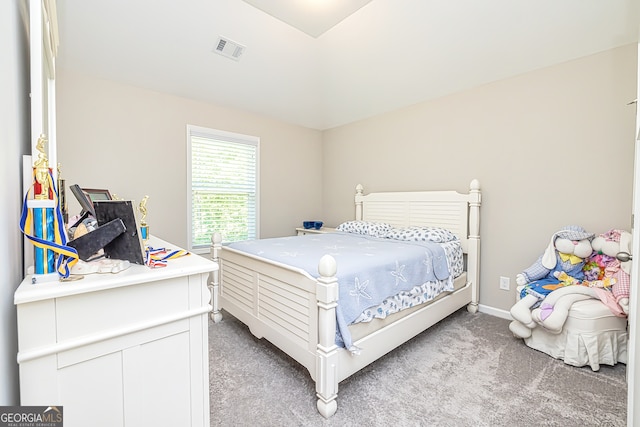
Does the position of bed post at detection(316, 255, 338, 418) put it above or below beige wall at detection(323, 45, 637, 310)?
below

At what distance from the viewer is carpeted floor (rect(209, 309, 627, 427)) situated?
60.6 inches

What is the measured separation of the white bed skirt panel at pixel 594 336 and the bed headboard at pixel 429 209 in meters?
1.03

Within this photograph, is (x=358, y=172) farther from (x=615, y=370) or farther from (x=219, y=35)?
(x=615, y=370)

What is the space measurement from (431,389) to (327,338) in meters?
0.81

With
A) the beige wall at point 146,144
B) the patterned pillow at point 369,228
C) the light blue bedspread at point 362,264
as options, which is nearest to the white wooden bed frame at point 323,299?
the light blue bedspread at point 362,264

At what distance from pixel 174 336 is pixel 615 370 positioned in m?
2.82

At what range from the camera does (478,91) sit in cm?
294

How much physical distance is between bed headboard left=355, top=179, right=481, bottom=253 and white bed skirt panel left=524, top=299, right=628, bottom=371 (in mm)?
1034

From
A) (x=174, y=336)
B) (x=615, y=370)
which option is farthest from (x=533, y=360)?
(x=174, y=336)

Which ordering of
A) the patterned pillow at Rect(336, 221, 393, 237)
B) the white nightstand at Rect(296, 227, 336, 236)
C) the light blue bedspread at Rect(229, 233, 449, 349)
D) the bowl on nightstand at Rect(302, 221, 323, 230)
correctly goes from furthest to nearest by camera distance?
the bowl on nightstand at Rect(302, 221, 323, 230)
the white nightstand at Rect(296, 227, 336, 236)
the patterned pillow at Rect(336, 221, 393, 237)
the light blue bedspread at Rect(229, 233, 449, 349)

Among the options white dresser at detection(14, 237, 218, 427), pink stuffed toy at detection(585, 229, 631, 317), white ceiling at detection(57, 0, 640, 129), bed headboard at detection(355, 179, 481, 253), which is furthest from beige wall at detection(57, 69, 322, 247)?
pink stuffed toy at detection(585, 229, 631, 317)

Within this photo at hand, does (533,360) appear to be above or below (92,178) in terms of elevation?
below

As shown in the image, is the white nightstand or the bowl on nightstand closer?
the white nightstand

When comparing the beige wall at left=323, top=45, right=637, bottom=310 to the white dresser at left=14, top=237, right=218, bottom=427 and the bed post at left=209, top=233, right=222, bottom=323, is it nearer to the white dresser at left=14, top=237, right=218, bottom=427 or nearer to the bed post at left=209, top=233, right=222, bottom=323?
the bed post at left=209, top=233, right=222, bottom=323
